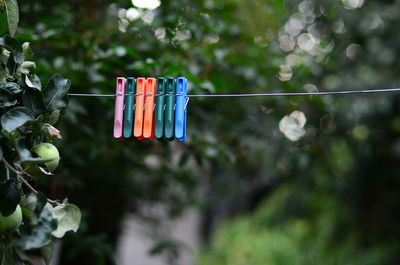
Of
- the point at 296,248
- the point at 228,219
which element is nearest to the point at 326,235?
the point at 296,248

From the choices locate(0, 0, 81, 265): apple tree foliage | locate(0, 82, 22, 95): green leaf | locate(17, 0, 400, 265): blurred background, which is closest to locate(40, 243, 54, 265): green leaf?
locate(0, 0, 81, 265): apple tree foliage

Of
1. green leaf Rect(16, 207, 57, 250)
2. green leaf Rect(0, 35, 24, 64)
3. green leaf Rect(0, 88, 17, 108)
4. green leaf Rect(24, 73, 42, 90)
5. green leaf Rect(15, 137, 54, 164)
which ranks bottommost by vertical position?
green leaf Rect(16, 207, 57, 250)

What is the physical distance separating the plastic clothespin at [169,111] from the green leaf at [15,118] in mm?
397

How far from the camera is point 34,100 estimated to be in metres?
1.15

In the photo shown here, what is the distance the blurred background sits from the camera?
2332mm

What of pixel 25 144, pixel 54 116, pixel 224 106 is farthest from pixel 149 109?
pixel 224 106

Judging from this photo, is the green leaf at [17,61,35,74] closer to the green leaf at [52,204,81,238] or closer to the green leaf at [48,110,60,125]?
the green leaf at [48,110,60,125]

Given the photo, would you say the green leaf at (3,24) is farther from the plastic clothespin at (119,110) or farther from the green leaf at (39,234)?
the green leaf at (39,234)

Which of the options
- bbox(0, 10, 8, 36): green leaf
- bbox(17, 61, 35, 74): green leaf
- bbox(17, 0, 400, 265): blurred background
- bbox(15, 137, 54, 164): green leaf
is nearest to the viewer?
bbox(15, 137, 54, 164): green leaf

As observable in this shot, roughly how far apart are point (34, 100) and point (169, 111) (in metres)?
0.38

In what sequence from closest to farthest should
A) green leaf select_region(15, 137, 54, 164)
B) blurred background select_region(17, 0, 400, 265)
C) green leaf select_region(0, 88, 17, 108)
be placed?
green leaf select_region(15, 137, 54, 164) < green leaf select_region(0, 88, 17, 108) < blurred background select_region(17, 0, 400, 265)

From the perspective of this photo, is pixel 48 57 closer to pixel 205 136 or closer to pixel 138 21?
pixel 138 21

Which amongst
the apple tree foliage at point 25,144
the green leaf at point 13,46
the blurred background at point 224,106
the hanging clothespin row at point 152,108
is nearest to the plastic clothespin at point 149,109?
the hanging clothespin row at point 152,108

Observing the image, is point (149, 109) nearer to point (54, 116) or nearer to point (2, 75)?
point (54, 116)
